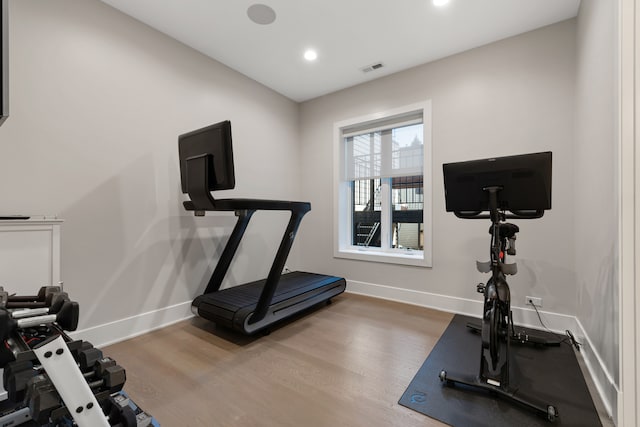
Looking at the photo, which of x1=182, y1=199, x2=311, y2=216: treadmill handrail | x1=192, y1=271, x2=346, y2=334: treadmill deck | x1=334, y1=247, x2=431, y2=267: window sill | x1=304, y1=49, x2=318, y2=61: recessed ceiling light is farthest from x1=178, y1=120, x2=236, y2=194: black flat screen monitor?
x1=334, y1=247, x2=431, y2=267: window sill

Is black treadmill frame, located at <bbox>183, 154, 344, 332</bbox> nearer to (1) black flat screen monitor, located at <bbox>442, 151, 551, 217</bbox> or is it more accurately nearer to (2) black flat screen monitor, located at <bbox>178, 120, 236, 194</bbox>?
(2) black flat screen monitor, located at <bbox>178, 120, 236, 194</bbox>

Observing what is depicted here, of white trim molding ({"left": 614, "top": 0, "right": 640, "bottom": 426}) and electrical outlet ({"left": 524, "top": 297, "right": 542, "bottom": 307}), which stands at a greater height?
white trim molding ({"left": 614, "top": 0, "right": 640, "bottom": 426})

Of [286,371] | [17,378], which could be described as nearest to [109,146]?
[17,378]

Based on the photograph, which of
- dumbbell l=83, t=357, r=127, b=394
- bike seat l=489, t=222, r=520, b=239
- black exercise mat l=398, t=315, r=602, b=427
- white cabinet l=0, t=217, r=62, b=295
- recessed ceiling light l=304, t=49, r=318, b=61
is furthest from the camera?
recessed ceiling light l=304, t=49, r=318, b=61

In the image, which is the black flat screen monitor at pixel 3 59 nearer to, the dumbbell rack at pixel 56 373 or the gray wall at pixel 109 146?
the dumbbell rack at pixel 56 373

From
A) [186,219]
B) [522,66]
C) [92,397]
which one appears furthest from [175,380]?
[522,66]

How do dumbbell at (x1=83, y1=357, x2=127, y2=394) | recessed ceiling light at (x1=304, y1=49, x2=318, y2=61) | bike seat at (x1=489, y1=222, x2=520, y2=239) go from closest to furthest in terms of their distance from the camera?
dumbbell at (x1=83, y1=357, x2=127, y2=394)
bike seat at (x1=489, y1=222, x2=520, y2=239)
recessed ceiling light at (x1=304, y1=49, x2=318, y2=61)

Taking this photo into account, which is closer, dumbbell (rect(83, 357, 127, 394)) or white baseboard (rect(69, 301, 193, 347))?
dumbbell (rect(83, 357, 127, 394))

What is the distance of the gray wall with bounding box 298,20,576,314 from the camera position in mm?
2434

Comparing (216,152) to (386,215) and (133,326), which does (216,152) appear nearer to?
(133,326)

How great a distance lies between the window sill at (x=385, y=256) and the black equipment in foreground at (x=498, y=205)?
1.40m

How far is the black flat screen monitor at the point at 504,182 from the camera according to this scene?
1503 mm

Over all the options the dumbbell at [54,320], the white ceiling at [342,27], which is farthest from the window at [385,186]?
the dumbbell at [54,320]

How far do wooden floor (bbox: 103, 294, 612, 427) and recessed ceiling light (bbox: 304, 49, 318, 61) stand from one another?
2.83 m
